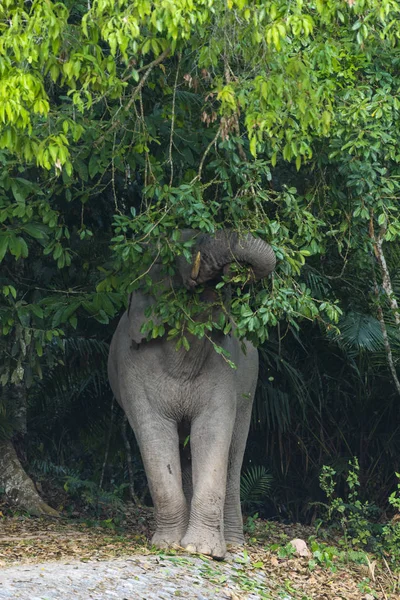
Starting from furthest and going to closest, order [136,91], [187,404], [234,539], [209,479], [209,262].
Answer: [234,539], [187,404], [209,479], [209,262], [136,91]

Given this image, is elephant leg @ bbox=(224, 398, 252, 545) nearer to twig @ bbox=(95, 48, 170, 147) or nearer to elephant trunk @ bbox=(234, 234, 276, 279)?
elephant trunk @ bbox=(234, 234, 276, 279)

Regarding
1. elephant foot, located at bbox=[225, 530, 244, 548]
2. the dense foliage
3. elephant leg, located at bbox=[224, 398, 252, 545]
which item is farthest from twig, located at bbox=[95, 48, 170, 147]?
elephant foot, located at bbox=[225, 530, 244, 548]

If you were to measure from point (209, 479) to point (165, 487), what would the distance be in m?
0.33

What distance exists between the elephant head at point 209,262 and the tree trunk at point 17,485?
238 cm

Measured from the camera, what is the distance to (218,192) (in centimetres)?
980

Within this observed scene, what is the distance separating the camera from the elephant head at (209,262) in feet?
26.6

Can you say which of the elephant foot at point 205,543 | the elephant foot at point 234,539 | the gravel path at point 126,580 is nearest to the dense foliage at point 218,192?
the elephant foot at point 205,543

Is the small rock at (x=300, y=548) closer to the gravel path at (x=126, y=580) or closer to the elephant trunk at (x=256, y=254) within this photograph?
the gravel path at (x=126, y=580)

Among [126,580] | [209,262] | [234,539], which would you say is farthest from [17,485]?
[126,580]

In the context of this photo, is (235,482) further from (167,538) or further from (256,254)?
(256,254)

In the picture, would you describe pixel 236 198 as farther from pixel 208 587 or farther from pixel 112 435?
pixel 112 435

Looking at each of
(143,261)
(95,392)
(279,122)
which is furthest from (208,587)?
(95,392)

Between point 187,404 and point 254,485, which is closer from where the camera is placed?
point 187,404

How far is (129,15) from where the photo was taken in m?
6.74
